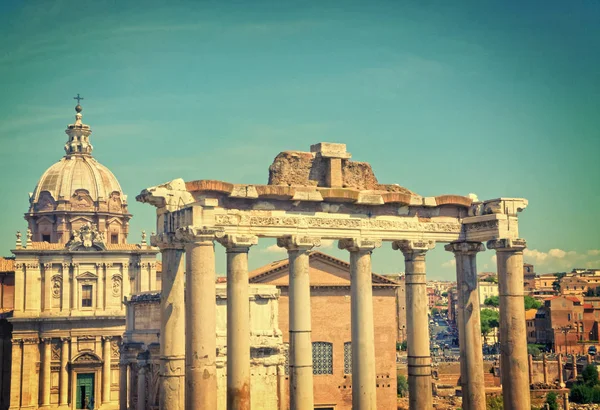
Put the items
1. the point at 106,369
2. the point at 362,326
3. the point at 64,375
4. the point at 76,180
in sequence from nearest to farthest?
1. the point at 362,326
2. the point at 64,375
3. the point at 106,369
4. the point at 76,180

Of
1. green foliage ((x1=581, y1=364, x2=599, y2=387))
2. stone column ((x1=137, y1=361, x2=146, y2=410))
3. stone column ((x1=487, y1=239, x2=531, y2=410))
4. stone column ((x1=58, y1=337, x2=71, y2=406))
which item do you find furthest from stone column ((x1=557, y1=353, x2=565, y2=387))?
stone column ((x1=487, y1=239, x2=531, y2=410))

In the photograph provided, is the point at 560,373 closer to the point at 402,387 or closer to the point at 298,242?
the point at 402,387

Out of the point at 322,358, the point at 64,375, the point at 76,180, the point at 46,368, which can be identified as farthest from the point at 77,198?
the point at 322,358

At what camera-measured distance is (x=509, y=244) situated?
23.9 m

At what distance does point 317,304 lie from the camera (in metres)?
59.8

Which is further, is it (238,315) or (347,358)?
(347,358)

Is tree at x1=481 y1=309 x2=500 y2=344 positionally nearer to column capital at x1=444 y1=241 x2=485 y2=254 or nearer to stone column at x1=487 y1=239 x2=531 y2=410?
column capital at x1=444 y1=241 x2=485 y2=254

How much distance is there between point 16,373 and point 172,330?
41886 millimetres

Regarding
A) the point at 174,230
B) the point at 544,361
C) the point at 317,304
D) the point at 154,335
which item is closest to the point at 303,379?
the point at 174,230

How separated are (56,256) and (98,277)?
3099 mm

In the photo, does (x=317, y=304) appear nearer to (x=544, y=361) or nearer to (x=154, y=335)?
(x=154, y=335)

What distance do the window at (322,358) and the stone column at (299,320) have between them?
3567 cm

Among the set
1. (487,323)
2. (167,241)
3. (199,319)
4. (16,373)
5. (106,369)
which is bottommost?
(16,373)

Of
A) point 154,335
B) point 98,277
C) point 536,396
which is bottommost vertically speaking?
point 536,396
